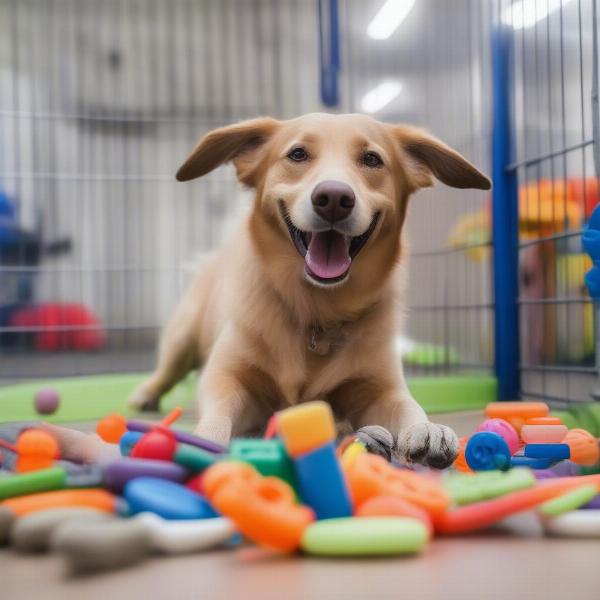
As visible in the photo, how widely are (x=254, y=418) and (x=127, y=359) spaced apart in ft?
6.56

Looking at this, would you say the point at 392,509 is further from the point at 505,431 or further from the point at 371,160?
the point at 371,160

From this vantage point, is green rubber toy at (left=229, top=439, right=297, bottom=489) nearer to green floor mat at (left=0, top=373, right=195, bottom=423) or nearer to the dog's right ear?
the dog's right ear

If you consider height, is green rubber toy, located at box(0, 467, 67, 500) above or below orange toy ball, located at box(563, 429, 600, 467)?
above

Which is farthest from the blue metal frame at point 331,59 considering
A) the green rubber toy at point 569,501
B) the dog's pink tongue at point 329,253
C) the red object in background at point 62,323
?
the green rubber toy at point 569,501

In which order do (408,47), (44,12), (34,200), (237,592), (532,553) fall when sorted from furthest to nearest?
(34,200), (44,12), (408,47), (532,553), (237,592)

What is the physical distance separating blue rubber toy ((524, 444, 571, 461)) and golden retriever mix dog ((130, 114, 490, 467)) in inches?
11.4

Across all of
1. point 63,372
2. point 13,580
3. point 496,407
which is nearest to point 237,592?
point 13,580

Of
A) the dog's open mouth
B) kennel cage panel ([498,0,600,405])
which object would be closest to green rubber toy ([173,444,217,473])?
the dog's open mouth

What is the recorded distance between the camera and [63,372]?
10.9 feet

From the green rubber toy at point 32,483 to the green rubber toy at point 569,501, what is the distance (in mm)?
555

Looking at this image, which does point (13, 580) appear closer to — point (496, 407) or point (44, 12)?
point (496, 407)

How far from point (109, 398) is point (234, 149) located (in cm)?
112

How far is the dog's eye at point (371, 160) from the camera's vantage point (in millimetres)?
1503

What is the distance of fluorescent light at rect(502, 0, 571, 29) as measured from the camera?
1.98 m
